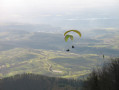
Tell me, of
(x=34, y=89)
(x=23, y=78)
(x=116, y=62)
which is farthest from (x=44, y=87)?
(x=116, y=62)

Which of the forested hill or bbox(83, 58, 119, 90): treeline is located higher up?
bbox(83, 58, 119, 90): treeline

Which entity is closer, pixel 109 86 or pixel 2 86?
pixel 109 86

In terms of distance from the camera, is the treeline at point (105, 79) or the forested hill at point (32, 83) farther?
the forested hill at point (32, 83)

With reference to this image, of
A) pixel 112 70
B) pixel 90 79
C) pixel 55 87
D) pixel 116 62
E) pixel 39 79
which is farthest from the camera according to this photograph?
pixel 39 79

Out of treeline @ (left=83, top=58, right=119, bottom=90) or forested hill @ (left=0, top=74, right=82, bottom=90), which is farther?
forested hill @ (left=0, top=74, right=82, bottom=90)

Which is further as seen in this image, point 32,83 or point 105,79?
point 32,83

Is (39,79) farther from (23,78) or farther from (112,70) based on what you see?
(112,70)

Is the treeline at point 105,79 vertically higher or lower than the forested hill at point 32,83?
higher

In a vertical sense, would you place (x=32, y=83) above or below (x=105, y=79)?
below
